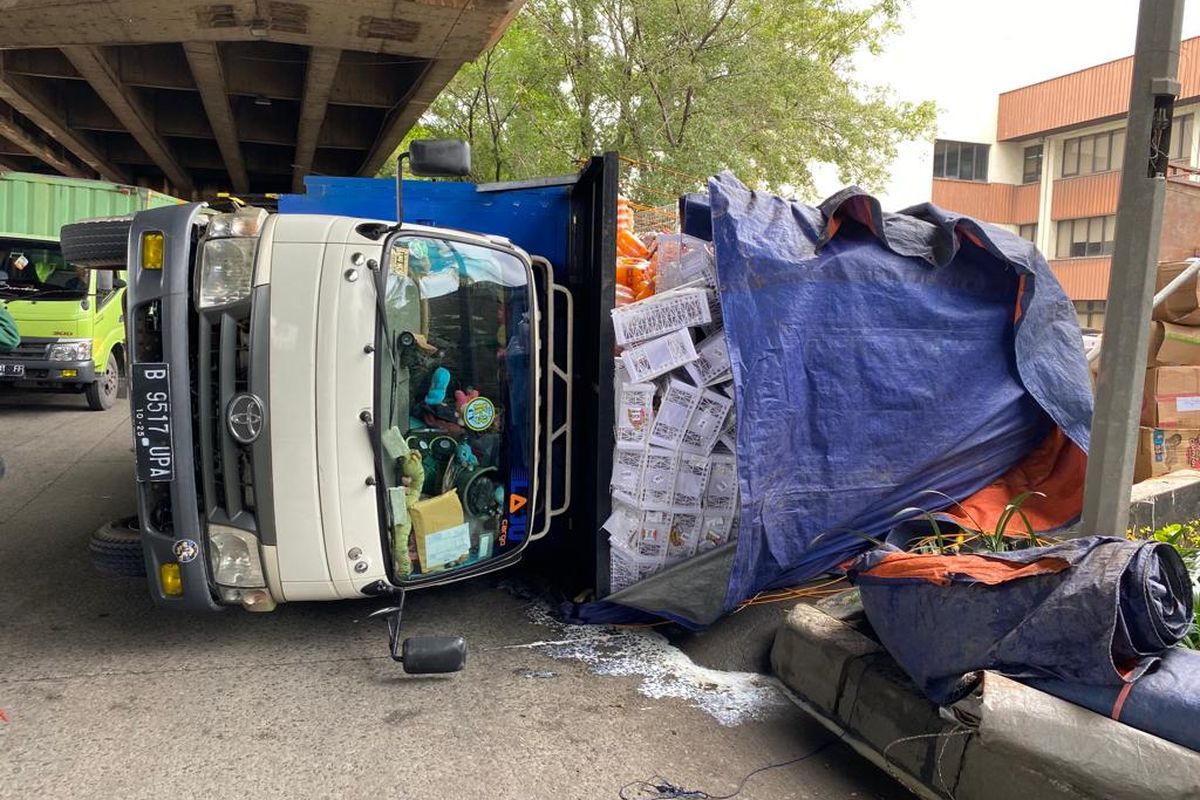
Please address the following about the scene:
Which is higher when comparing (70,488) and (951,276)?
(951,276)

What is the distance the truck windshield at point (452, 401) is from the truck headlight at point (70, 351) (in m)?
8.76

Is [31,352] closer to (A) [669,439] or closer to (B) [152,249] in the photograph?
(B) [152,249]

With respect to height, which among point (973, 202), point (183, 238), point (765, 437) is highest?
point (973, 202)

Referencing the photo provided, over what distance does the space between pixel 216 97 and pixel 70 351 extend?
3.67m

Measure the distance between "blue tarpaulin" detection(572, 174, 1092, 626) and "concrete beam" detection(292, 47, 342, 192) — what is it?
573cm

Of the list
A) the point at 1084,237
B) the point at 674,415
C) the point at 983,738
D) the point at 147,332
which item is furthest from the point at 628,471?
the point at 1084,237

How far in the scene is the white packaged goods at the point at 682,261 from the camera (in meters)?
4.57

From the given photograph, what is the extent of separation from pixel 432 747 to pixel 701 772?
3.41ft

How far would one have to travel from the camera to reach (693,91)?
13062mm

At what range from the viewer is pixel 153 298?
12.1 feet

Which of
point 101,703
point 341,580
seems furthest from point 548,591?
point 101,703

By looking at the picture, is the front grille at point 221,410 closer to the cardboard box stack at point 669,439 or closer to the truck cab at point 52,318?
the cardboard box stack at point 669,439

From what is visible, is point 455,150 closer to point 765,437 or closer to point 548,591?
point 765,437

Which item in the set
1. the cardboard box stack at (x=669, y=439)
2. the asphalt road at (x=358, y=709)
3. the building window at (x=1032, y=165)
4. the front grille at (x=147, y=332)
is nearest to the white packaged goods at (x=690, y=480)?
the cardboard box stack at (x=669, y=439)
